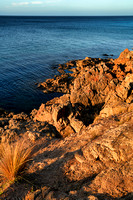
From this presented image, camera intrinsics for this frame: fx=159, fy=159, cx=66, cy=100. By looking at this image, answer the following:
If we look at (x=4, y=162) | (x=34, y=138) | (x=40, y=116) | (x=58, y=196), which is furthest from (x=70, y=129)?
(x=58, y=196)

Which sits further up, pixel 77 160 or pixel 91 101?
pixel 77 160

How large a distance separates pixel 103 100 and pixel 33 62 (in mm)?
26599

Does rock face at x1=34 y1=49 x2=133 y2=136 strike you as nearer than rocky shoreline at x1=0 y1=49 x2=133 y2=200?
No

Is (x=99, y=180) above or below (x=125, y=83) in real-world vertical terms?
below

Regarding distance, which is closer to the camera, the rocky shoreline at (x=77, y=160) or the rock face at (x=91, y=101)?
the rocky shoreline at (x=77, y=160)

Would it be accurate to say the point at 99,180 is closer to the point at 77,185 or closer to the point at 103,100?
the point at 77,185

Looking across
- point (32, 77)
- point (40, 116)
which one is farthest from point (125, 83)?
point (32, 77)

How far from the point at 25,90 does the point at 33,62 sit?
13.9 metres

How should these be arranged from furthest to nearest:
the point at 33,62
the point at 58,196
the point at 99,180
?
the point at 33,62 → the point at 99,180 → the point at 58,196

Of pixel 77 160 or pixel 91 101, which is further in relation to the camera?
pixel 91 101

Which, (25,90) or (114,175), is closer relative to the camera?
(114,175)

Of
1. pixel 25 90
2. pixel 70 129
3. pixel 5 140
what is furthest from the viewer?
pixel 25 90

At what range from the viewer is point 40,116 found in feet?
38.5

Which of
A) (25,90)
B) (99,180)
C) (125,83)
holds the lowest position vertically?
(25,90)
